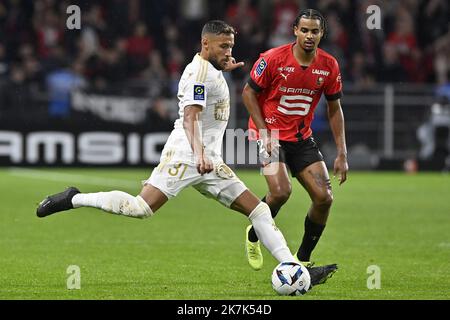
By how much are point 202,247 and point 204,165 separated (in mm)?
3455

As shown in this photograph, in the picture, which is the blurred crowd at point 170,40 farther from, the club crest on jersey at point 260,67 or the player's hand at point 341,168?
the player's hand at point 341,168

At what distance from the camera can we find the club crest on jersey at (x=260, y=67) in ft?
30.7

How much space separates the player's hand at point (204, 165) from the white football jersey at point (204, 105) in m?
0.32

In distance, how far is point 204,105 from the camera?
319 inches

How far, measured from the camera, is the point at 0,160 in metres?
21.1

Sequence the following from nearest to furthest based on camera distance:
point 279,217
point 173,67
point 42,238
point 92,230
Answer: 1. point 42,238
2. point 92,230
3. point 279,217
4. point 173,67

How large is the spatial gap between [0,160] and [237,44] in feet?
17.3

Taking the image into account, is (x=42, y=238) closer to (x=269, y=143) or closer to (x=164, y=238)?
(x=164, y=238)

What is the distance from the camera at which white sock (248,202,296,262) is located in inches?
322

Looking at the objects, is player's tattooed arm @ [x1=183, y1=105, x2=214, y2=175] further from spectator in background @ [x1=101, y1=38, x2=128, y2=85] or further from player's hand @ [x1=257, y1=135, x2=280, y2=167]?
spectator in background @ [x1=101, y1=38, x2=128, y2=85]

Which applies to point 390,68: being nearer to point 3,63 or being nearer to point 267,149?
point 3,63

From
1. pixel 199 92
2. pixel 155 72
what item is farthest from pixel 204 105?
pixel 155 72

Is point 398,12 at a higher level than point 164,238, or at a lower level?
higher
